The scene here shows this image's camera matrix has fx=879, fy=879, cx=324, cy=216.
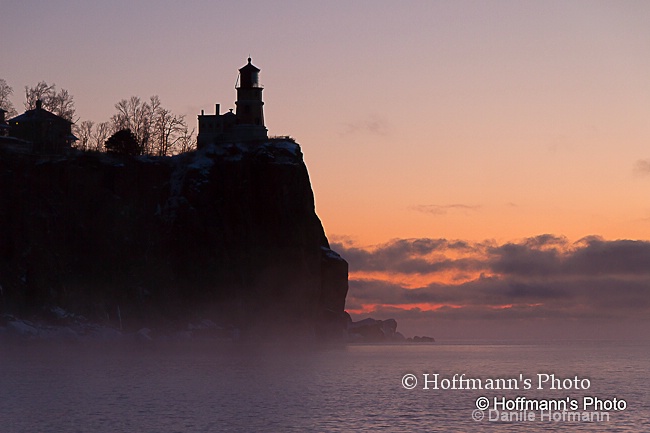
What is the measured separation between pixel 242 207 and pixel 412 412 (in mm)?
96475

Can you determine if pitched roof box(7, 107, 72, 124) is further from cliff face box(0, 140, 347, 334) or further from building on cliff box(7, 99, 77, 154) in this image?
cliff face box(0, 140, 347, 334)

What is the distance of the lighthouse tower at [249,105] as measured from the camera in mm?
152875

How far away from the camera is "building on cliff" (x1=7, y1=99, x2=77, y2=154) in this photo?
5817 inches

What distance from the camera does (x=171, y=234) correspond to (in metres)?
151

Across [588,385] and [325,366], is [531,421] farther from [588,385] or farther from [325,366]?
[325,366]

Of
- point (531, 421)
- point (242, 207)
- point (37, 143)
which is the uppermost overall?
point (37, 143)

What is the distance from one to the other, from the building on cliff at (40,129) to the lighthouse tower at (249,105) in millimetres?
30313

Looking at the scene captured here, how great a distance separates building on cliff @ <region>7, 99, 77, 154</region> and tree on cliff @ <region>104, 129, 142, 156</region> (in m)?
7.85

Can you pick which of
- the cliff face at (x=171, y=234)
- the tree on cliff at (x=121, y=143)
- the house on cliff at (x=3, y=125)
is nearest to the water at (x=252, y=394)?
the cliff face at (x=171, y=234)

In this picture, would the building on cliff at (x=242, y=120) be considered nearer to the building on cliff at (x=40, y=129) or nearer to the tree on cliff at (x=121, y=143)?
the tree on cliff at (x=121, y=143)

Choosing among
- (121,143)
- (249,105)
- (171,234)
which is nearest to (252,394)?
(171,234)

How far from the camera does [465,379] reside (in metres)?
96.1

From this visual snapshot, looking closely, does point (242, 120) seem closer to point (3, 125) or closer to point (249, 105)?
point (249, 105)

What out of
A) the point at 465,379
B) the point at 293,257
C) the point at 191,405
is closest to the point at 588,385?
the point at 465,379
